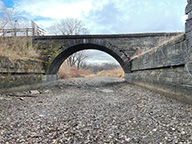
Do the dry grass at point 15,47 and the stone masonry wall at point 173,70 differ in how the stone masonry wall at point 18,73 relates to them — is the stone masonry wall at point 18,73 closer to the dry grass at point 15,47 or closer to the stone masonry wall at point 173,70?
the dry grass at point 15,47

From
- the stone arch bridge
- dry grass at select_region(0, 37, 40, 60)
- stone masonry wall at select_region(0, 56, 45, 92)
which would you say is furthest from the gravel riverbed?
the stone arch bridge

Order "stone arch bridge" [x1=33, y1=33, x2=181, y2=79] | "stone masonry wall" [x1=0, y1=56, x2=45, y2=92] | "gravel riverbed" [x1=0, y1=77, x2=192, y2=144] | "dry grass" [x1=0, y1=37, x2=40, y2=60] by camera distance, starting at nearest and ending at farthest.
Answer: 1. "gravel riverbed" [x1=0, y1=77, x2=192, y2=144]
2. "stone masonry wall" [x1=0, y1=56, x2=45, y2=92]
3. "dry grass" [x1=0, y1=37, x2=40, y2=60]
4. "stone arch bridge" [x1=33, y1=33, x2=181, y2=79]

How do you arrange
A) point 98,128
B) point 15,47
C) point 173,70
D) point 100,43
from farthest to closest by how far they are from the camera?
point 100,43 → point 15,47 → point 173,70 → point 98,128

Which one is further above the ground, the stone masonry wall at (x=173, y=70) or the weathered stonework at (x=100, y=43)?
the weathered stonework at (x=100, y=43)

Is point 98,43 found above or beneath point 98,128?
above

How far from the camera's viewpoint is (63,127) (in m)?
2.96

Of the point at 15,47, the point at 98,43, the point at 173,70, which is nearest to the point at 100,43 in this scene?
the point at 98,43

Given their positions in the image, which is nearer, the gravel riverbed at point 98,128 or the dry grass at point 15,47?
the gravel riverbed at point 98,128

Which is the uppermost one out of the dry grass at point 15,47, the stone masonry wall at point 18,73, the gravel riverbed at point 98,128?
the dry grass at point 15,47

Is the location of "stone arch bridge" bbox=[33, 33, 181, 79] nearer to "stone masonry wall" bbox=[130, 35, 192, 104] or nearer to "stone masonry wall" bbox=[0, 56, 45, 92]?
"stone masonry wall" bbox=[0, 56, 45, 92]

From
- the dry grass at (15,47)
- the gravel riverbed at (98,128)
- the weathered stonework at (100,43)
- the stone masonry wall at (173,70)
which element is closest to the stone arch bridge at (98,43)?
the weathered stonework at (100,43)

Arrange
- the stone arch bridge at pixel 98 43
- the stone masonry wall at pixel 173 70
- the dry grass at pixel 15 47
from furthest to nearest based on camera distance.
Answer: the stone arch bridge at pixel 98 43, the dry grass at pixel 15 47, the stone masonry wall at pixel 173 70

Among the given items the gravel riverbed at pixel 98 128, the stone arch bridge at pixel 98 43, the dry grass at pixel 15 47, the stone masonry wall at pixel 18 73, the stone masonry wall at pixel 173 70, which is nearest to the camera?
the gravel riverbed at pixel 98 128

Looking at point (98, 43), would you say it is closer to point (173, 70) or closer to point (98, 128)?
point (173, 70)
